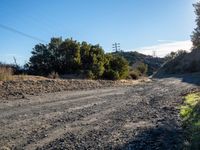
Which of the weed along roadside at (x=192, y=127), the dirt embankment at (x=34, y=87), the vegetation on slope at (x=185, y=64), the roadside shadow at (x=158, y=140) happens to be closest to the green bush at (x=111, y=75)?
the dirt embankment at (x=34, y=87)

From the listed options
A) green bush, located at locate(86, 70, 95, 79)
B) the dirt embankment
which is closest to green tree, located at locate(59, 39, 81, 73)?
green bush, located at locate(86, 70, 95, 79)

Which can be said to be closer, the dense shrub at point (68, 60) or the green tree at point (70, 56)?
the dense shrub at point (68, 60)

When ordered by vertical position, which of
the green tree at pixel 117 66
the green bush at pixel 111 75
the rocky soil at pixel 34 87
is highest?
the green tree at pixel 117 66

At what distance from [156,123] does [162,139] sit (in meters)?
2.42

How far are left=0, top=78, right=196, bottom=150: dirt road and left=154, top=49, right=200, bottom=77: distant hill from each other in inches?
2466

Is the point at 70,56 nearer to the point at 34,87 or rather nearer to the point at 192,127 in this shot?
the point at 34,87

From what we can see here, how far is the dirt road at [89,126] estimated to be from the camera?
9.97 metres

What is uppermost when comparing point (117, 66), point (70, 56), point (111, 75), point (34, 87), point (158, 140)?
point (70, 56)

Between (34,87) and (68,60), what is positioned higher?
(68,60)

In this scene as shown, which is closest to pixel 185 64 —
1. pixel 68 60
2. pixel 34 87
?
pixel 68 60

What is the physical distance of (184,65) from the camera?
8281cm

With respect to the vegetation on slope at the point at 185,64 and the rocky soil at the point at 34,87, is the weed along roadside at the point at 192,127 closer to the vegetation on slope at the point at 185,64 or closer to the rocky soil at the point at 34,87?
the rocky soil at the point at 34,87

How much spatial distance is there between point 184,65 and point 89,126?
72.6 m

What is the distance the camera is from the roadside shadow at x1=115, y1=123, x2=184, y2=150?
9.56 metres
